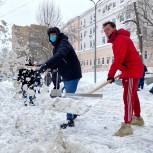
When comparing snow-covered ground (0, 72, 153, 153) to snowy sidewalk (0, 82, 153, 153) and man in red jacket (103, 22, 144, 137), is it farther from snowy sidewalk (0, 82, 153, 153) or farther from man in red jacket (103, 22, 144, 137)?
man in red jacket (103, 22, 144, 137)

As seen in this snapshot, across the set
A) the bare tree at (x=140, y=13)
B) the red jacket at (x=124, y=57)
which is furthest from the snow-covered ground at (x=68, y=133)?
the bare tree at (x=140, y=13)

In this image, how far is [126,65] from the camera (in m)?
6.06

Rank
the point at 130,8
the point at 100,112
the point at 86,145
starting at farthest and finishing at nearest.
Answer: the point at 130,8 < the point at 100,112 < the point at 86,145

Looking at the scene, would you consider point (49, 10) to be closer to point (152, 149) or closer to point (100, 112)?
point (100, 112)

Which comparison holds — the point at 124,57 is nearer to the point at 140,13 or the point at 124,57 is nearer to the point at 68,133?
the point at 68,133

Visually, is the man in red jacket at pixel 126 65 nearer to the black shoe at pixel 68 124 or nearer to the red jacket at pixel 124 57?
the red jacket at pixel 124 57

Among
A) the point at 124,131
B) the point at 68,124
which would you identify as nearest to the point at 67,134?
the point at 68,124

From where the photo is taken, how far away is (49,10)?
45875mm

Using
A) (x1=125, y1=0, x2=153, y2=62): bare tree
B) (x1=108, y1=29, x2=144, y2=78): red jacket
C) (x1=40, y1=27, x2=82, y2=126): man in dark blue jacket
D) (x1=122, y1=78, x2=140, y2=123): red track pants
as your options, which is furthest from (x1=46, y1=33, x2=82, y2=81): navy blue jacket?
(x1=125, y1=0, x2=153, y2=62): bare tree

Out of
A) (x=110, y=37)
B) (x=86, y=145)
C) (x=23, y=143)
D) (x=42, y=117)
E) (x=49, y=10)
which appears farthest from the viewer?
(x=49, y=10)

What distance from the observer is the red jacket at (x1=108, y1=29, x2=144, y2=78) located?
583 cm

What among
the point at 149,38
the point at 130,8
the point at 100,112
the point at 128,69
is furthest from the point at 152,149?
the point at 149,38

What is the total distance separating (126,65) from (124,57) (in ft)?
0.72

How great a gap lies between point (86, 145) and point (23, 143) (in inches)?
38.1
